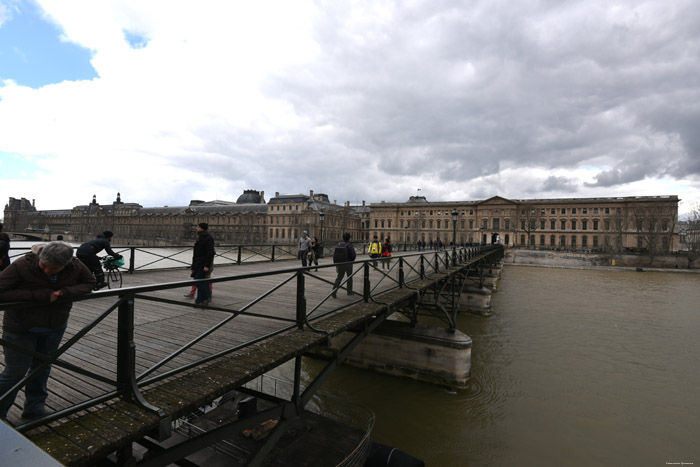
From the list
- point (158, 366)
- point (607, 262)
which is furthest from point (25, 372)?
point (607, 262)

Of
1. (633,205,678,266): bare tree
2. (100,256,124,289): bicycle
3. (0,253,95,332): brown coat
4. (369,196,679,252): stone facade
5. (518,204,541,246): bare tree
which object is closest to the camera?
(0,253,95,332): brown coat

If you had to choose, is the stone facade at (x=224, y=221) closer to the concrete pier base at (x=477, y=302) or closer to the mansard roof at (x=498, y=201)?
the mansard roof at (x=498, y=201)

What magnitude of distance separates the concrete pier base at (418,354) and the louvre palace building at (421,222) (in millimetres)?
63212

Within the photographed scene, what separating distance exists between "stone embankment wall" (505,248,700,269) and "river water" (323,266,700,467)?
37802mm

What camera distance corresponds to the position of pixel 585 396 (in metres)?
11.2

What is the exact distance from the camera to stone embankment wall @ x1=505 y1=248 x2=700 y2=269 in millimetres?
52438

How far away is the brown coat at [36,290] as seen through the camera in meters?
2.78

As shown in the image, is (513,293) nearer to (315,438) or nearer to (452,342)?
(452,342)

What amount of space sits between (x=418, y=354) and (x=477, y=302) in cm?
1151

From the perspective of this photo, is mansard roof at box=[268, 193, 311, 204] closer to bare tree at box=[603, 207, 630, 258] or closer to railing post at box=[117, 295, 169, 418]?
bare tree at box=[603, 207, 630, 258]

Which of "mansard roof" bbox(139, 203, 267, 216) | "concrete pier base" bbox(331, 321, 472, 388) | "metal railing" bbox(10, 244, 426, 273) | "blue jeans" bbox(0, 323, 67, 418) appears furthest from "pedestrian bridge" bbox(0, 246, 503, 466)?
"mansard roof" bbox(139, 203, 267, 216)

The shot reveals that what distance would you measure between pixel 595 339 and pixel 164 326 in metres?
19.0

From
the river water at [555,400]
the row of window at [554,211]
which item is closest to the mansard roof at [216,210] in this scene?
the row of window at [554,211]

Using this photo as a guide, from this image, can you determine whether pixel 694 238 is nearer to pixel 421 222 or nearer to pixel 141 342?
pixel 421 222
